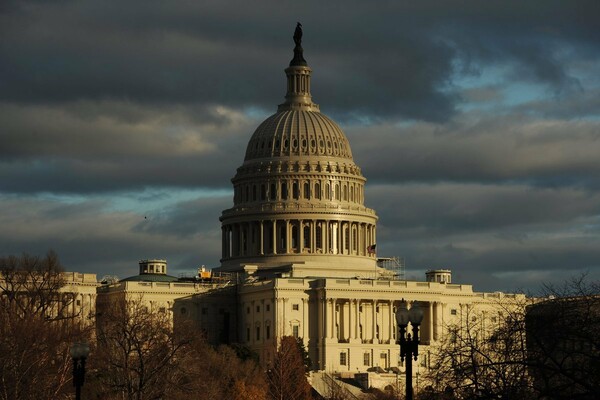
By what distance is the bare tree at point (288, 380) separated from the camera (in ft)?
583

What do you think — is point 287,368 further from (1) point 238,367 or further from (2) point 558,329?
(2) point 558,329

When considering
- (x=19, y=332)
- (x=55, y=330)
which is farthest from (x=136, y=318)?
Answer: (x=19, y=332)

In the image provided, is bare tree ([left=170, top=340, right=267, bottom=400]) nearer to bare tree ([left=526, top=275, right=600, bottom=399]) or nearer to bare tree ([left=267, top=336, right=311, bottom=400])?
bare tree ([left=267, top=336, right=311, bottom=400])

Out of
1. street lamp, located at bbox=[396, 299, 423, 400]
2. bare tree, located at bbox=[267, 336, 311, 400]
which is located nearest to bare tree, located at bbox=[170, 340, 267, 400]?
bare tree, located at bbox=[267, 336, 311, 400]

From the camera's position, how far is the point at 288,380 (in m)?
185

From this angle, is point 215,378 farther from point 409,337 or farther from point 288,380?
point 409,337

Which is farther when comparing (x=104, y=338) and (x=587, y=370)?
(x=104, y=338)

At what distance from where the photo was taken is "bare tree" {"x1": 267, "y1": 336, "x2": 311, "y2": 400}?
6993 inches

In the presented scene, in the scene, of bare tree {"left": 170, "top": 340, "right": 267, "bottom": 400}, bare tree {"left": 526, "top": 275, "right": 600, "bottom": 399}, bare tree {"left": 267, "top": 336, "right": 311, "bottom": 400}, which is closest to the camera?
bare tree {"left": 526, "top": 275, "right": 600, "bottom": 399}

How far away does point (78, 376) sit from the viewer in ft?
271

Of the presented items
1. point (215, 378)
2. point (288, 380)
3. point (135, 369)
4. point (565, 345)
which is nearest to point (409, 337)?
point (565, 345)

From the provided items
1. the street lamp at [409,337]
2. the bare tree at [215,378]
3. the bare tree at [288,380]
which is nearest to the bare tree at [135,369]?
the bare tree at [215,378]

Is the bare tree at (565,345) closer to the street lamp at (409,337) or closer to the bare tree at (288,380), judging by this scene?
the street lamp at (409,337)

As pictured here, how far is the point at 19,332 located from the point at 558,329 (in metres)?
64.3
